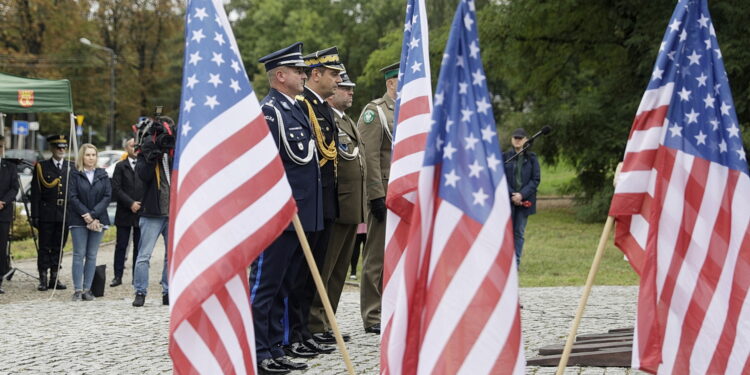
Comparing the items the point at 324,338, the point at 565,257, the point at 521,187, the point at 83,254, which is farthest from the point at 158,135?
the point at 565,257

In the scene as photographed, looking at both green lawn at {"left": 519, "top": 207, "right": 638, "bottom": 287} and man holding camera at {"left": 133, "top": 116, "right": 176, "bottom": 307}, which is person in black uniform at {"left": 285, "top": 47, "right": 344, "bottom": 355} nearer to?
man holding camera at {"left": 133, "top": 116, "right": 176, "bottom": 307}

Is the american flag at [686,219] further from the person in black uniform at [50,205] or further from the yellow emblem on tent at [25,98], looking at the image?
the person in black uniform at [50,205]

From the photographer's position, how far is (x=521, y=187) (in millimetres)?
13734

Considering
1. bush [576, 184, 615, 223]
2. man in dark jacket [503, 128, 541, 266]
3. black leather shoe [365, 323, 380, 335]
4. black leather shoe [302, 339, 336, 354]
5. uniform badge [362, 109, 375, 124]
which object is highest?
uniform badge [362, 109, 375, 124]

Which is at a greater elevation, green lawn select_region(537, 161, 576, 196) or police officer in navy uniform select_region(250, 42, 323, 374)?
police officer in navy uniform select_region(250, 42, 323, 374)

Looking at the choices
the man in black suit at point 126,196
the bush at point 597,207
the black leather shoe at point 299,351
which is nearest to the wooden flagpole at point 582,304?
the black leather shoe at point 299,351

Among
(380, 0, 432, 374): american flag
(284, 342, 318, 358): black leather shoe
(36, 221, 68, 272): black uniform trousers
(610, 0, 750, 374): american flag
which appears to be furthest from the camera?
(36, 221, 68, 272): black uniform trousers

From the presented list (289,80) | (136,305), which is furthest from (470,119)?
(136,305)

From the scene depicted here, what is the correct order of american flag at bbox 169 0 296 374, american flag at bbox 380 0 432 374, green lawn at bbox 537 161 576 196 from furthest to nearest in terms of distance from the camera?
green lawn at bbox 537 161 576 196 → american flag at bbox 380 0 432 374 → american flag at bbox 169 0 296 374

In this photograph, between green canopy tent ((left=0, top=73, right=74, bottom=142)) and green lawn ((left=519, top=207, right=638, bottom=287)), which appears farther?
green lawn ((left=519, top=207, right=638, bottom=287))

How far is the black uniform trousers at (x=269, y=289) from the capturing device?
6.91m

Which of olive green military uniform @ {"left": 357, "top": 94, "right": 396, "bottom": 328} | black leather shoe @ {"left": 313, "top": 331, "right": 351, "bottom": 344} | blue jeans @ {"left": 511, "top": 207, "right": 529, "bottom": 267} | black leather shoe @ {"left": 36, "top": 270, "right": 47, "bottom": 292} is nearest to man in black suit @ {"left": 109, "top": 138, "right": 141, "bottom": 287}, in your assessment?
black leather shoe @ {"left": 36, "top": 270, "right": 47, "bottom": 292}

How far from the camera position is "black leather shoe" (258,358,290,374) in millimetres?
6891

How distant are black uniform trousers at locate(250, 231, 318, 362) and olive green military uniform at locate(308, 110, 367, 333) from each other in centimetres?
102
